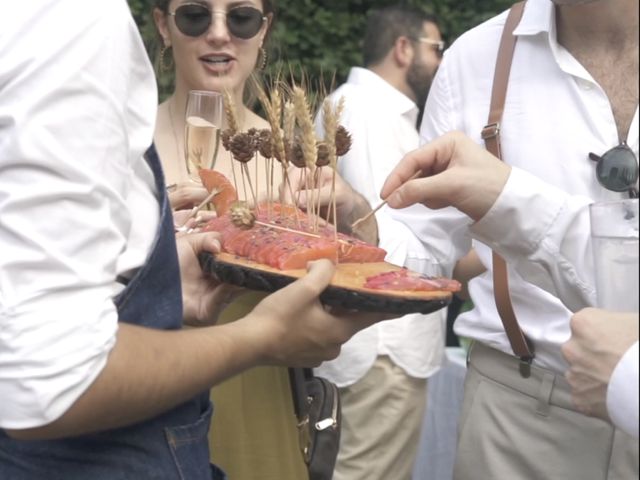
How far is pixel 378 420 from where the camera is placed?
167 inches

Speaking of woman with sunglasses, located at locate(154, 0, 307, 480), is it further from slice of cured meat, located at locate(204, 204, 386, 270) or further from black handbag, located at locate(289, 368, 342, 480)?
slice of cured meat, located at locate(204, 204, 386, 270)

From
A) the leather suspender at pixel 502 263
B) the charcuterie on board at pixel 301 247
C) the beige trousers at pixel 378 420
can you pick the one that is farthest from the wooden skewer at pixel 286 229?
the beige trousers at pixel 378 420

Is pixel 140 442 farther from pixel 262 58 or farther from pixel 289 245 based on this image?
pixel 262 58

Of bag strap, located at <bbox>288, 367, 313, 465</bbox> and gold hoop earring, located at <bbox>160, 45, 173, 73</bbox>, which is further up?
gold hoop earring, located at <bbox>160, 45, 173, 73</bbox>

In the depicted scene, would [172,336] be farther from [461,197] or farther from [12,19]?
[461,197]

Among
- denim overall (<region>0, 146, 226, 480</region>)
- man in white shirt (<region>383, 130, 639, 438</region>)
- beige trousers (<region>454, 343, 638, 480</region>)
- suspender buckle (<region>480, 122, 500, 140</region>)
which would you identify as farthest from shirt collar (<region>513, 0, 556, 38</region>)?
denim overall (<region>0, 146, 226, 480</region>)

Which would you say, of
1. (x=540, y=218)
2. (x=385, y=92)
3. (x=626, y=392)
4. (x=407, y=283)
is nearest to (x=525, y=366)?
(x=540, y=218)

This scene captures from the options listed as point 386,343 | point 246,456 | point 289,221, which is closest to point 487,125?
point 289,221

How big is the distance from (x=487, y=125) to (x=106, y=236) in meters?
1.37

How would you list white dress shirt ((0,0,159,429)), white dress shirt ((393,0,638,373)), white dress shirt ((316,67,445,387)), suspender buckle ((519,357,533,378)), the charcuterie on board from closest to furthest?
white dress shirt ((0,0,159,429)) → the charcuterie on board → white dress shirt ((393,0,638,373)) → suspender buckle ((519,357,533,378)) → white dress shirt ((316,67,445,387))

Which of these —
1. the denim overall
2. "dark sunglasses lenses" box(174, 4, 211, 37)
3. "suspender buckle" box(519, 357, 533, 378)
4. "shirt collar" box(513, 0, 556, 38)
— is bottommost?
"suspender buckle" box(519, 357, 533, 378)

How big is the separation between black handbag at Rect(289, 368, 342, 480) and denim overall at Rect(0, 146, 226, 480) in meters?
0.82

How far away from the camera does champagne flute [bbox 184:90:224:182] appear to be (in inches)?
103

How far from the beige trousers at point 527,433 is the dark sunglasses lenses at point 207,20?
125 cm
